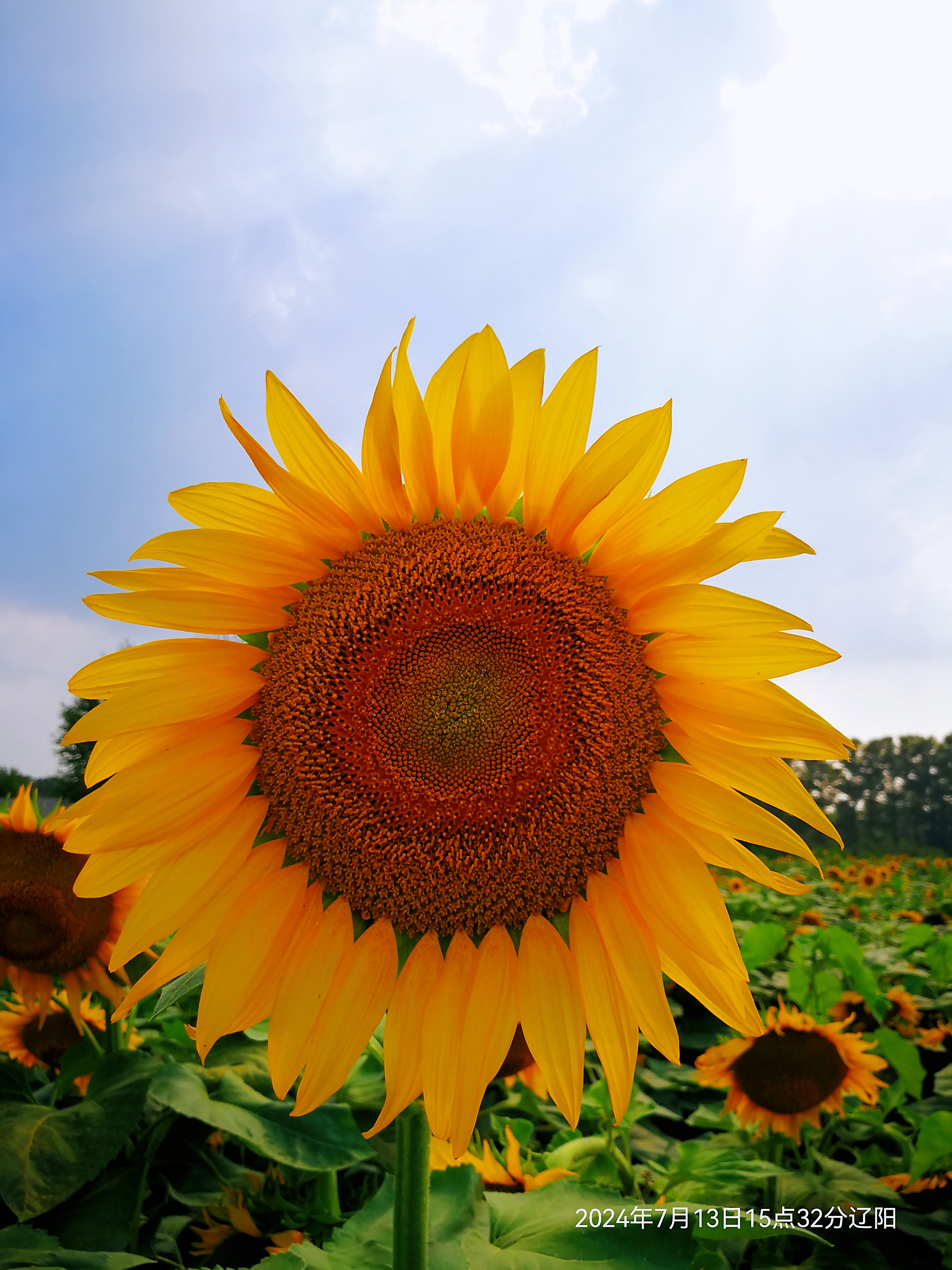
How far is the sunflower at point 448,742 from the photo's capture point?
4.33 feet

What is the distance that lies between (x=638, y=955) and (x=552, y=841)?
0.24 metres

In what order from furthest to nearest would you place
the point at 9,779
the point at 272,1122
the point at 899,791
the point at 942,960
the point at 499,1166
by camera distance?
the point at 899,791 → the point at 9,779 → the point at 942,960 → the point at 499,1166 → the point at 272,1122

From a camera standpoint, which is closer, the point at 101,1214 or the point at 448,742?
the point at 448,742

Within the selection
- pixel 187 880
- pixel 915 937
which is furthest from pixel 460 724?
pixel 915 937

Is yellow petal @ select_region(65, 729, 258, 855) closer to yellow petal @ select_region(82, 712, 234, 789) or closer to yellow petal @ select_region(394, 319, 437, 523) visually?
yellow petal @ select_region(82, 712, 234, 789)

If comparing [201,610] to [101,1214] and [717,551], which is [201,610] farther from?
[101,1214]

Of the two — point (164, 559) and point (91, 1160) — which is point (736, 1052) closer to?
point (91, 1160)

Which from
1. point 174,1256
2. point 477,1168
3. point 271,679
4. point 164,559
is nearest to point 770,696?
point 271,679

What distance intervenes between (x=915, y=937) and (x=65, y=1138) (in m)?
4.09

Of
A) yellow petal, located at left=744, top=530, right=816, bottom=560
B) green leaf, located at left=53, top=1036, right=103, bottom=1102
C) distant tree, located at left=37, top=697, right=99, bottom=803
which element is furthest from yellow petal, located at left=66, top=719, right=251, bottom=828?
distant tree, located at left=37, top=697, right=99, bottom=803

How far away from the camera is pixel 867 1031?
145 inches

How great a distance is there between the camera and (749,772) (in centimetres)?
133

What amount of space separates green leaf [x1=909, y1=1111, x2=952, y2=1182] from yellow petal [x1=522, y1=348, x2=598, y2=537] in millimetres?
2094

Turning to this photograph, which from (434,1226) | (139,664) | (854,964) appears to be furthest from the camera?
(854,964)
